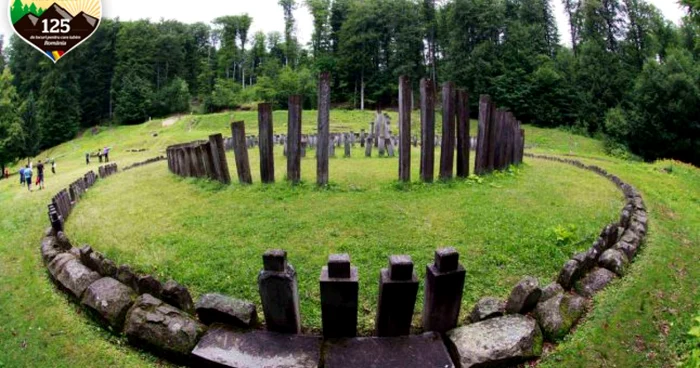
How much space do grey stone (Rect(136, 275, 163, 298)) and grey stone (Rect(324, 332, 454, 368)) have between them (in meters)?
1.81

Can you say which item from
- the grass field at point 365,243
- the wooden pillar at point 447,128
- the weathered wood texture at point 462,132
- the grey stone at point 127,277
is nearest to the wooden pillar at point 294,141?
the grass field at point 365,243

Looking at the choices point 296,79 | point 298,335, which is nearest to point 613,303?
point 298,335

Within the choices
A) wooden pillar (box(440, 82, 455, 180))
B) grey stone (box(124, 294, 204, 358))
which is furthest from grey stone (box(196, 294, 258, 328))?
wooden pillar (box(440, 82, 455, 180))

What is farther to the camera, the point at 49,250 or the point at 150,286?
the point at 49,250

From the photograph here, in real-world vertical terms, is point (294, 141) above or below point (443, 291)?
above

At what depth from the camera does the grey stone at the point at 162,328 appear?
12.7 ft

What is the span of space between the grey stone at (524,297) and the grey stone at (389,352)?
0.84 m

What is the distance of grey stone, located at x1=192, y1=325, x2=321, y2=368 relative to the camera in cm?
367

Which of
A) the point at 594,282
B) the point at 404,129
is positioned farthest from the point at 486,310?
the point at 404,129

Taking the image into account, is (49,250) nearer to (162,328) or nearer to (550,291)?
(162,328)

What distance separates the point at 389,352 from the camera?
381 centimetres

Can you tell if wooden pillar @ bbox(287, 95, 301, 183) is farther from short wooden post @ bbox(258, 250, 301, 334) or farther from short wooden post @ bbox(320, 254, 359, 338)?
short wooden post @ bbox(320, 254, 359, 338)

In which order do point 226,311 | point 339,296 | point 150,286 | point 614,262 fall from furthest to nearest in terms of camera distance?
point 614,262 < point 150,286 < point 226,311 < point 339,296

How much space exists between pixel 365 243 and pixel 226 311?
8.39ft
